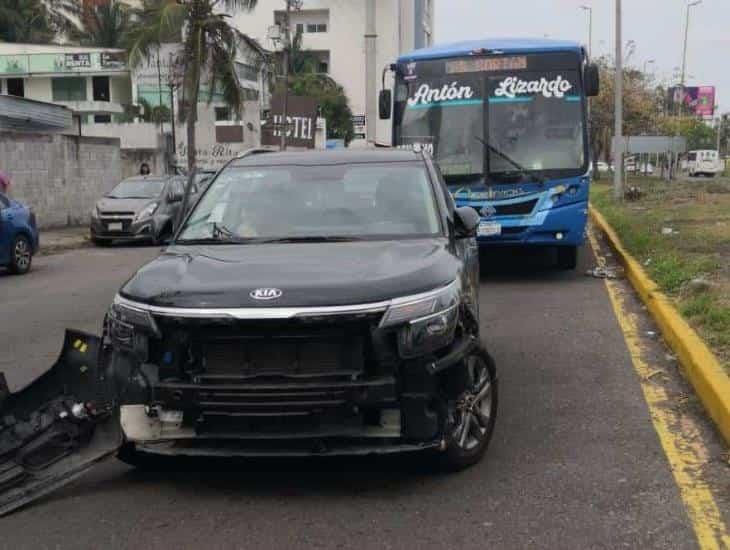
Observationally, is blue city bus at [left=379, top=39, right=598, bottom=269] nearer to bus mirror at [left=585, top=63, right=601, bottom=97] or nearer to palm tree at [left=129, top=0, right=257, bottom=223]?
bus mirror at [left=585, top=63, right=601, bottom=97]

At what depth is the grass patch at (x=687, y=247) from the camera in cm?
777

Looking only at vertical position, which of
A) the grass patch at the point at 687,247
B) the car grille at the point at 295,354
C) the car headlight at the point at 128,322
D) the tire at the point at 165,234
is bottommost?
the grass patch at the point at 687,247

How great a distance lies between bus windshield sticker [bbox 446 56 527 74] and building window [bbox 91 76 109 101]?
2125 inches

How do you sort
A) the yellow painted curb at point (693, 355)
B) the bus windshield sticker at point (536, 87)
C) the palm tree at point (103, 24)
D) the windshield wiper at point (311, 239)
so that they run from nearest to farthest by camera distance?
the windshield wiper at point (311, 239) < the yellow painted curb at point (693, 355) < the bus windshield sticker at point (536, 87) < the palm tree at point (103, 24)

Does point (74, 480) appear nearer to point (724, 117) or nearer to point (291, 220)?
point (291, 220)

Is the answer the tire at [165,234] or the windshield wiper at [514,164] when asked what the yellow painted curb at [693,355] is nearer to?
the windshield wiper at [514,164]

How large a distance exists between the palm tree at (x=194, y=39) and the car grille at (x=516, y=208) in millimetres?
17363

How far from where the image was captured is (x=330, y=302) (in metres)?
4.18

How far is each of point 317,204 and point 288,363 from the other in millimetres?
1716

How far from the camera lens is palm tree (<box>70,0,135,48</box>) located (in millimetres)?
62719

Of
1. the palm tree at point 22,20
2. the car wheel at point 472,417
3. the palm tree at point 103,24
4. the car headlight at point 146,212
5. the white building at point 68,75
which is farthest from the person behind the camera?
the palm tree at point 103,24

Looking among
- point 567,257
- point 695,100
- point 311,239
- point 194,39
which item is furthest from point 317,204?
point 695,100

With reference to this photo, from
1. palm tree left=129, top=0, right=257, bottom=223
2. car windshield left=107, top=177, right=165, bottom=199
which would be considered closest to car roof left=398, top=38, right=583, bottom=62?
car windshield left=107, top=177, right=165, bottom=199

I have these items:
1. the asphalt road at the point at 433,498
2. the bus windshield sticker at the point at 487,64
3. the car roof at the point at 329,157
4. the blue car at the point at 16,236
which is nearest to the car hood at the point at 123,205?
the blue car at the point at 16,236
